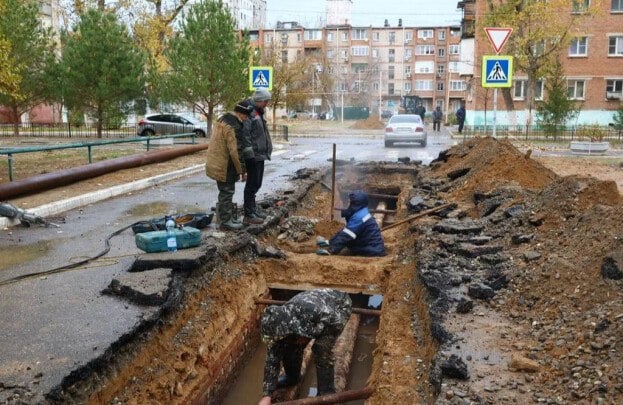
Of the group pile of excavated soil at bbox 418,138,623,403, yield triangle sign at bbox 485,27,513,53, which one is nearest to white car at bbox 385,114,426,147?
yield triangle sign at bbox 485,27,513,53

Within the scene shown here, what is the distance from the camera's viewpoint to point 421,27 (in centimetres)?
8569

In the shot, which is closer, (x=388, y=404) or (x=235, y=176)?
(x=388, y=404)

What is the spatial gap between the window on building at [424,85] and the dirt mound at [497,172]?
74.4 meters

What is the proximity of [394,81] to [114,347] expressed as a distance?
87.1 meters

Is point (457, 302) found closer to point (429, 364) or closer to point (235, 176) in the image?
point (429, 364)

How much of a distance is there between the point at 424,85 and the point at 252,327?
82.9 m

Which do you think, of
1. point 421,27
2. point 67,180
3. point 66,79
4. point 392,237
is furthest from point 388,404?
point 421,27

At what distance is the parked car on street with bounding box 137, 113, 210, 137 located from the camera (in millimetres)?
30906

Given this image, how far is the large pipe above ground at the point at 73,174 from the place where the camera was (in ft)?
34.0

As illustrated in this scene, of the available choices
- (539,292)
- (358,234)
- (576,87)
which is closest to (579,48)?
(576,87)

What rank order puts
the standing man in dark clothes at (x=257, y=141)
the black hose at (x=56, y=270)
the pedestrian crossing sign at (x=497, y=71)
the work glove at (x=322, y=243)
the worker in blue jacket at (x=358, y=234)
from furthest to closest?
the pedestrian crossing sign at (x=497, y=71) → the work glove at (x=322, y=243) → the worker in blue jacket at (x=358, y=234) → the standing man in dark clothes at (x=257, y=141) → the black hose at (x=56, y=270)

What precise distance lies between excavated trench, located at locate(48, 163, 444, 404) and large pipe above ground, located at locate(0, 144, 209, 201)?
4363 millimetres

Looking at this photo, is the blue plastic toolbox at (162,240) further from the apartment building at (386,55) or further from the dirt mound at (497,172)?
the apartment building at (386,55)

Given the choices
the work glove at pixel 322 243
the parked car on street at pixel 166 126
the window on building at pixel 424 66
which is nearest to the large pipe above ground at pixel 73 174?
the work glove at pixel 322 243
